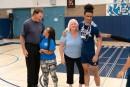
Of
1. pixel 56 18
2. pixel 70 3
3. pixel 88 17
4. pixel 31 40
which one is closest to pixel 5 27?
pixel 56 18

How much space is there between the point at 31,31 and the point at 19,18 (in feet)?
44.3

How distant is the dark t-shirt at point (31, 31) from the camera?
4700 millimetres

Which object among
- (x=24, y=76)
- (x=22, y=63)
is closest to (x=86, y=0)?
(x=22, y=63)

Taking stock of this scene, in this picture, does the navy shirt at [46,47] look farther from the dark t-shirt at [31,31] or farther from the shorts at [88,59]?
the shorts at [88,59]

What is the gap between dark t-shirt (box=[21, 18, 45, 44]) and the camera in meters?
4.70

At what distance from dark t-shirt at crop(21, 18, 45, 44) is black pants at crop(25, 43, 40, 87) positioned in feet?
0.42

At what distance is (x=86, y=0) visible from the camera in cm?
1578

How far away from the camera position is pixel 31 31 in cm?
473

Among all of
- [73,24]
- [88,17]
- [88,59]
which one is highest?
[88,17]

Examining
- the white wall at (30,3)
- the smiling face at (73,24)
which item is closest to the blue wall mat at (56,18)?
the white wall at (30,3)

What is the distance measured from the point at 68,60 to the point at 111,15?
11.0 m

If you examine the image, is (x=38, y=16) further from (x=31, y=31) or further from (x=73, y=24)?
(x=73, y=24)

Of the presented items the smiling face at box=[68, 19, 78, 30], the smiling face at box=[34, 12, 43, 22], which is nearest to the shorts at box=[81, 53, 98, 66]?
the smiling face at box=[68, 19, 78, 30]

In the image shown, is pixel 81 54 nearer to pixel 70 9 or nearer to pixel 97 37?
pixel 97 37
